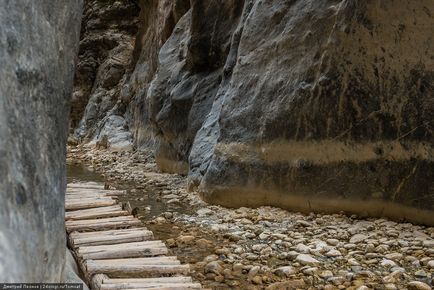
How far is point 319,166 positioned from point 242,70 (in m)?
2.69

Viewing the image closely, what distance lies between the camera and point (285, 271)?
4898mm

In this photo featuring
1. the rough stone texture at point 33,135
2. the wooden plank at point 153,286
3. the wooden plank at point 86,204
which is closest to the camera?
the rough stone texture at point 33,135

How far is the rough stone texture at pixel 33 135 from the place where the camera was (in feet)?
6.98

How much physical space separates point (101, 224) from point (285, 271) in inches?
82.2

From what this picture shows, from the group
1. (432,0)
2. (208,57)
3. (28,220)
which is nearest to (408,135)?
(432,0)

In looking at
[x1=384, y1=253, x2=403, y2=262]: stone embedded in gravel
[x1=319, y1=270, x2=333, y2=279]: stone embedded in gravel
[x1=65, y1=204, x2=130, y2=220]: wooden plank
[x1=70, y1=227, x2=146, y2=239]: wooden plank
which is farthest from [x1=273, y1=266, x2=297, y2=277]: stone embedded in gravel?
[x1=65, y1=204, x2=130, y2=220]: wooden plank

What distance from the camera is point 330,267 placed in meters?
5.01

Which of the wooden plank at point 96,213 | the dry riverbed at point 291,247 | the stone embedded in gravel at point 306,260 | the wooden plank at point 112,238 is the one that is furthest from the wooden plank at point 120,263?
the stone embedded in gravel at point 306,260

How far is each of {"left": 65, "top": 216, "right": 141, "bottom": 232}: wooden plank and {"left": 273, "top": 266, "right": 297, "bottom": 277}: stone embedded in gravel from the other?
164 centimetres

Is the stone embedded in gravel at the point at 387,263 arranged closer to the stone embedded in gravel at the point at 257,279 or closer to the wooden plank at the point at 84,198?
the stone embedded in gravel at the point at 257,279

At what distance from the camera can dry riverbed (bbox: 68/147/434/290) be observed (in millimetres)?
4695

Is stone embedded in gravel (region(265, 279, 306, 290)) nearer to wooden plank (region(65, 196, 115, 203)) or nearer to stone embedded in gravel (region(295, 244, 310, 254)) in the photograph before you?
stone embedded in gravel (region(295, 244, 310, 254))

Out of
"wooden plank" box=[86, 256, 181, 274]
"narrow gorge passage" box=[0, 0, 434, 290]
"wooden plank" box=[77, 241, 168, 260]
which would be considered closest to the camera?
"narrow gorge passage" box=[0, 0, 434, 290]

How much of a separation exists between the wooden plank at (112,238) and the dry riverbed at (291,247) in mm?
852
